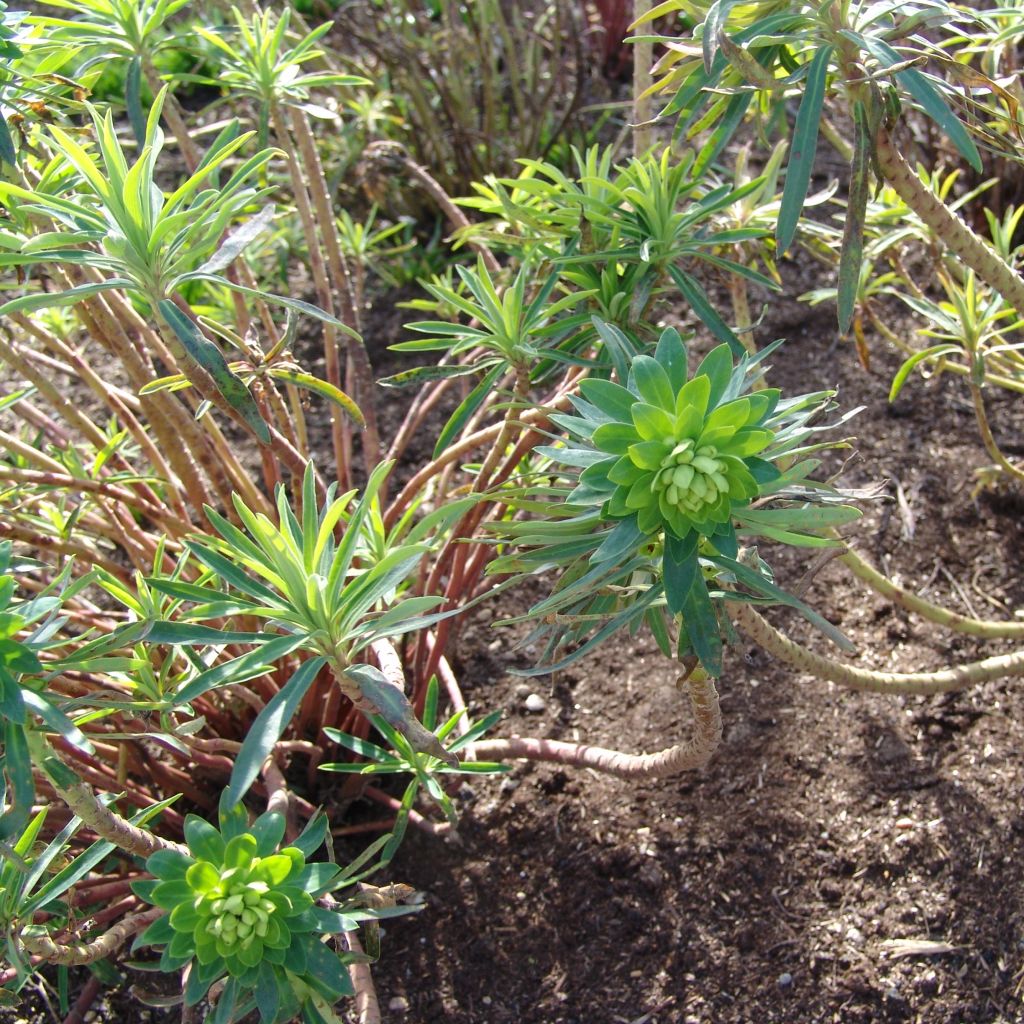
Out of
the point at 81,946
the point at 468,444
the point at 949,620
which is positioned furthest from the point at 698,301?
the point at 81,946

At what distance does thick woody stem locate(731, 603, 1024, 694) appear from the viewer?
4.95 ft

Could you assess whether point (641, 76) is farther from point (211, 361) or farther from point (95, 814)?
point (95, 814)

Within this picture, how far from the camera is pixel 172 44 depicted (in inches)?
73.1

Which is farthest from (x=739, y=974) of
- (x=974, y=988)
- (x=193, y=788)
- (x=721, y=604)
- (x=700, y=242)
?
(x=700, y=242)

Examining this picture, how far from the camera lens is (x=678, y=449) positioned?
3.47 feet

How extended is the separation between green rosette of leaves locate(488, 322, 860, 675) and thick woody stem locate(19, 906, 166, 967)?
0.70 meters

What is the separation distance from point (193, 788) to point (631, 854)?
831mm

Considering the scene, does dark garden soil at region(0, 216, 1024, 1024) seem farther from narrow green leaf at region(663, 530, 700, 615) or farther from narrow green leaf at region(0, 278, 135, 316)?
narrow green leaf at region(0, 278, 135, 316)

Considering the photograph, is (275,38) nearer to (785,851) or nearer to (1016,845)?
(785,851)

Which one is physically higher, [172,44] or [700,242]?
[172,44]

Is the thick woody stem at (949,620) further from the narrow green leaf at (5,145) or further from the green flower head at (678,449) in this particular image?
the narrow green leaf at (5,145)

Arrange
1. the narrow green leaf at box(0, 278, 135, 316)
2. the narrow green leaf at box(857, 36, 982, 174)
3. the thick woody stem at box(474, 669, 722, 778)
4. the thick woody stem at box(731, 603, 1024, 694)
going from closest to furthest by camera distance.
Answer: the narrow green leaf at box(0, 278, 135, 316), the narrow green leaf at box(857, 36, 982, 174), the thick woody stem at box(474, 669, 722, 778), the thick woody stem at box(731, 603, 1024, 694)

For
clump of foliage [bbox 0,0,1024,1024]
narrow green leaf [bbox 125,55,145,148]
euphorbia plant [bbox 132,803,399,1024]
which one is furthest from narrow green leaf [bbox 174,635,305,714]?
narrow green leaf [bbox 125,55,145,148]

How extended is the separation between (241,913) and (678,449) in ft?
2.36
